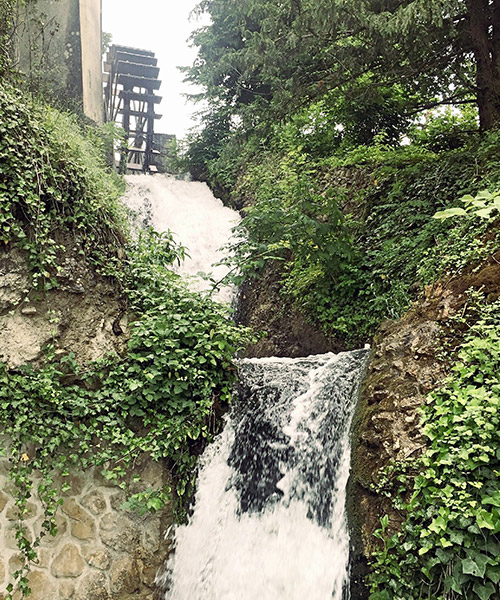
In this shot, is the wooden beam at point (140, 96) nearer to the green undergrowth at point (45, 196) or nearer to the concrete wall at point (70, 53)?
the concrete wall at point (70, 53)

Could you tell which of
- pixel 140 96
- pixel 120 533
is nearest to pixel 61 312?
pixel 120 533

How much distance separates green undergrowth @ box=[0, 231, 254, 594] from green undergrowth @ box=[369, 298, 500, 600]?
183cm

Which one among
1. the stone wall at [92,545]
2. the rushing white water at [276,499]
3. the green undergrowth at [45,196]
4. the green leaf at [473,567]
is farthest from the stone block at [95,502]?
the green leaf at [473,567]

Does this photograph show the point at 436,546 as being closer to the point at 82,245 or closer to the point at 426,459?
the point at 426,459

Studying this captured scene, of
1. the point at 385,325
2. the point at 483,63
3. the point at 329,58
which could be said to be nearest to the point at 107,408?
the point at 385,325

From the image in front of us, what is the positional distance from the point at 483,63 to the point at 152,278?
4582 mm

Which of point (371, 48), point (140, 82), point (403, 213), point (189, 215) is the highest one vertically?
point (140, 82)

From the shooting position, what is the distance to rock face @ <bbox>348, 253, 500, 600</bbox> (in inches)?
123

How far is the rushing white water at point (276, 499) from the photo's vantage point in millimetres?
3494

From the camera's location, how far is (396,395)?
11.3 ft

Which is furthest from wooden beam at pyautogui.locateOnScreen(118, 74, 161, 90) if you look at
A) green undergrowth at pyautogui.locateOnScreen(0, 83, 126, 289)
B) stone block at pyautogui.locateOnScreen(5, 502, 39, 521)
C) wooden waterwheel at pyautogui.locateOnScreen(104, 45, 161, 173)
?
stone block at pyautogui.locateOnScreen(5, 502, 39, 521)

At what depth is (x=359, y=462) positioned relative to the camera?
345 cm

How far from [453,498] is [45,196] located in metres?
4.00

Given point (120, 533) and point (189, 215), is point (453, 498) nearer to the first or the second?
point (120, 533)
